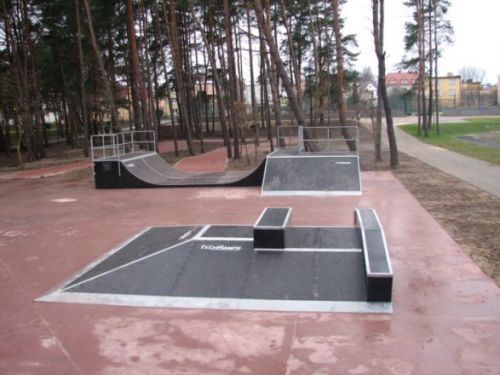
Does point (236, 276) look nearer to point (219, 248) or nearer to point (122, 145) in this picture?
point (219, 248)

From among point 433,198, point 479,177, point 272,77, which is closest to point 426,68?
point 272,77

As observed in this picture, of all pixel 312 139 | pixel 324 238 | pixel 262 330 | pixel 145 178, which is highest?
pixel 312 139

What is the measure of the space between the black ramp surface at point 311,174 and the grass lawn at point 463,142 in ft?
26.3

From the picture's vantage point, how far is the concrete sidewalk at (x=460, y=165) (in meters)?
14.2

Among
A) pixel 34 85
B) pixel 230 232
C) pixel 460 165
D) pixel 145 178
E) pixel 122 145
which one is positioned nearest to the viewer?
pixel 230 232

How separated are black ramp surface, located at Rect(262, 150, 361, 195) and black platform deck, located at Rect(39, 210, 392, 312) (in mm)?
6240

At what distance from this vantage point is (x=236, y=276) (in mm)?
A: 6230

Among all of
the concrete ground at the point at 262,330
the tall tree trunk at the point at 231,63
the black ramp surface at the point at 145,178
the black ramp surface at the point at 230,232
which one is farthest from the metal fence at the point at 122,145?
the black ramp surface at the point at 230,232

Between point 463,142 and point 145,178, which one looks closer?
point 145,178

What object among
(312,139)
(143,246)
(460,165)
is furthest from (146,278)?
(460,165)

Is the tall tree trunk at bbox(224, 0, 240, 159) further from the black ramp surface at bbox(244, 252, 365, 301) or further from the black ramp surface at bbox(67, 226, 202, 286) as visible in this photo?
the black ramp surface at bbox(244, 252, 365, 301)

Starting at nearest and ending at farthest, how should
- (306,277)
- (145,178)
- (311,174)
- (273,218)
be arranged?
1. (306,277)
2. (273,218)
3. (311,174)
4. (145,178)

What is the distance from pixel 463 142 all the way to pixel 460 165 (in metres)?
12.2

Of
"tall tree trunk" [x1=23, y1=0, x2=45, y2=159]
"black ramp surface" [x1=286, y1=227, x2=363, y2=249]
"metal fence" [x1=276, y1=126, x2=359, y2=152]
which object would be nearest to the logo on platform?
Result: "black ramp surface" [x1=286, y1=227, x2=363, y2=249]
